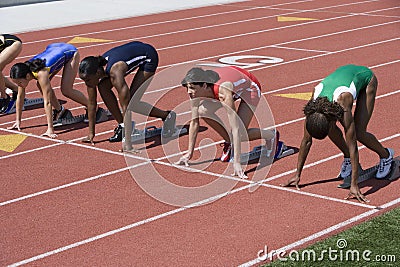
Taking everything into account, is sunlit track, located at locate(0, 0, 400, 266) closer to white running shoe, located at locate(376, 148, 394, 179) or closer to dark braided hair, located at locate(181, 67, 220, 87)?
white running shoe, located at locate(376, 148, 394, 179)

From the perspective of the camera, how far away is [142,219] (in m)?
7.86

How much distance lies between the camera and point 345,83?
799 centimetres

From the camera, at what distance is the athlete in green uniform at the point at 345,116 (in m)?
7.60

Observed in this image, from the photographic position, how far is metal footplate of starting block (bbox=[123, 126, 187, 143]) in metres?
10.8

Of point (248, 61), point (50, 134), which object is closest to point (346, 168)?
point (50, 134)

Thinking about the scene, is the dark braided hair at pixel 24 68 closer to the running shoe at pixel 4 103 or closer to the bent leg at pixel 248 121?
the running shoe at pixel 4 103

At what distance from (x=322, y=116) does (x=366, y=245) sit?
129 cm

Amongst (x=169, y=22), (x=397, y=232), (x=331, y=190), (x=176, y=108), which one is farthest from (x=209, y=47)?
(x=397, y=232)

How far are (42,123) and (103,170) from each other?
109 inches

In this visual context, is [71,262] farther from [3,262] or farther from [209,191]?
[209,191]

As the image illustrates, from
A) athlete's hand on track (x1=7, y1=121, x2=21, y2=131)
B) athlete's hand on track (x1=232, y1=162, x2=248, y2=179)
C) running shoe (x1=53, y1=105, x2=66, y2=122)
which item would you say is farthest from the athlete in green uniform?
athlete's hand on track (x1=7, y1=121, x2=21, y2=131)

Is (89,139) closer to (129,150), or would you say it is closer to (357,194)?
(129,150)

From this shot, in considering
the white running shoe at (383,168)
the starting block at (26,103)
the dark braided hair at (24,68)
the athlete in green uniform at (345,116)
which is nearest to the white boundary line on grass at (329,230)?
the athlete in green uniform at (345,116)

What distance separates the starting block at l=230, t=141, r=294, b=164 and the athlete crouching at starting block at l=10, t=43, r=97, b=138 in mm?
2878
